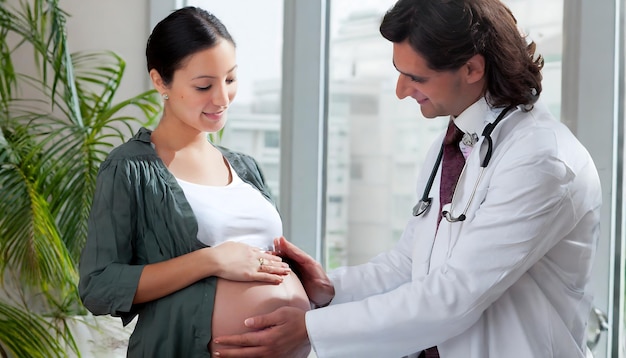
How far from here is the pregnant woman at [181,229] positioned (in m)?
1.65

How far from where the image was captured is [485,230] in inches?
63.8

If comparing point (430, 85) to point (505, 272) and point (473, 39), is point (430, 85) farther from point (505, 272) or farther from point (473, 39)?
point (505, 272)

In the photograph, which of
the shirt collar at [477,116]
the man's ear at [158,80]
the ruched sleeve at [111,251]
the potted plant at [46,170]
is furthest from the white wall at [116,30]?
the shirt collar at [477,116]

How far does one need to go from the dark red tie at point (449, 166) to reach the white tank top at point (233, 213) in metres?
0.39

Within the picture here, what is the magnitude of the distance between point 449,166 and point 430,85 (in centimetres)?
24

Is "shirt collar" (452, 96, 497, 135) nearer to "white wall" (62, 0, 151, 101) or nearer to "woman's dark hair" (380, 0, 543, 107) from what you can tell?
"woman's dark hair" (380, 0, 543, 107)

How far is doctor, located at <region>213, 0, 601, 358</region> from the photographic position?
161 cm

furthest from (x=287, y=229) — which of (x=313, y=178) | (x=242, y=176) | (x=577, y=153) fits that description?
(x=577, y=153)

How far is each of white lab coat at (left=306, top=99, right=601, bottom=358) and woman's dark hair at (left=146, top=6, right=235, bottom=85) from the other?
584 millimetres

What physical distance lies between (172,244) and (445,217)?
0.57 metres

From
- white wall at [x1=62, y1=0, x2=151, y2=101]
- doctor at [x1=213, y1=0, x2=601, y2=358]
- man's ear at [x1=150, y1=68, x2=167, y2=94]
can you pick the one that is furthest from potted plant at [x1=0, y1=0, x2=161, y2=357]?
doctor at [x1=213, y1=0, x2=601, y2=358]

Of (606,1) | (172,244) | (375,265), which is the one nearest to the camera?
(172,244)

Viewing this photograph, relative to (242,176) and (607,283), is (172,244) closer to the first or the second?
(242,176)

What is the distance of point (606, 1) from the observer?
7.55ft
